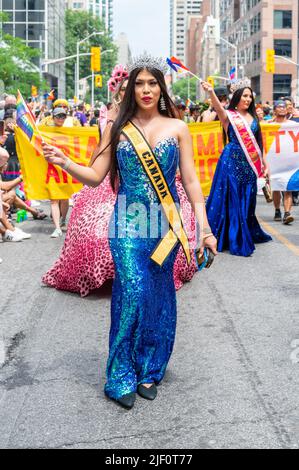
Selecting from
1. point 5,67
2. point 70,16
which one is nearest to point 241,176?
point 5,67

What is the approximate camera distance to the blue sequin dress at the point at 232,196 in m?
9.27

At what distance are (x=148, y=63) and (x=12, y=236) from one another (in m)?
6.57

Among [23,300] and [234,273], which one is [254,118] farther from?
[23,300]

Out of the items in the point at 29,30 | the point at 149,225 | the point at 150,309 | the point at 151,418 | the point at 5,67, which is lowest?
the point at 151,418

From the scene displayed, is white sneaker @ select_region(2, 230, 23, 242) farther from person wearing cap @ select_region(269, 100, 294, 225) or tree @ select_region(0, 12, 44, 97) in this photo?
tree @ select_region(0, 12, 44, 97)

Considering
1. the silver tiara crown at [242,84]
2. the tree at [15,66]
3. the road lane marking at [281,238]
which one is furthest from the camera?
the tree at [15,66]

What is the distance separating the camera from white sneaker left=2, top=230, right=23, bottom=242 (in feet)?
34.2

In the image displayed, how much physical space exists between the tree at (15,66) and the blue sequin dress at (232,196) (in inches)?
1314

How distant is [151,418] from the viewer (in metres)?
3.94

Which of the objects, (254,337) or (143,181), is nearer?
(143,181)

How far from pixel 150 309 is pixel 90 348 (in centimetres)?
119

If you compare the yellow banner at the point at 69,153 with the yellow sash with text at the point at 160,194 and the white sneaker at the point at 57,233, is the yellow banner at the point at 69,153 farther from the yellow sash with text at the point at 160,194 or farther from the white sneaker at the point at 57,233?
the yellow sash with text at the point at 160,194

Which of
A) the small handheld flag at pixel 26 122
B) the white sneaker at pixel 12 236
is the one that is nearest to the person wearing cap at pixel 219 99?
the white sneaker at pixel 12 236

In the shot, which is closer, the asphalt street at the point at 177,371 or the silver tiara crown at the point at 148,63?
the asphalt street at the point at 177,371
